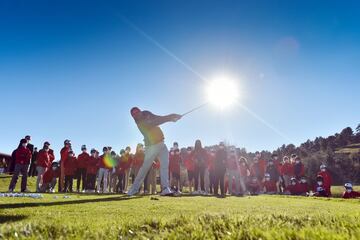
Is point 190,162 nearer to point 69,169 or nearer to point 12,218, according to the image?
point 69,169

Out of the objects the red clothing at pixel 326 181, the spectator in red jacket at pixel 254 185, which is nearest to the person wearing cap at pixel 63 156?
the spectator in red jacket at pixel 254 185

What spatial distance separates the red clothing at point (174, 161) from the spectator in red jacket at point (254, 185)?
660 centimetres

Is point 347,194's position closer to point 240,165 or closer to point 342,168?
point 240,165

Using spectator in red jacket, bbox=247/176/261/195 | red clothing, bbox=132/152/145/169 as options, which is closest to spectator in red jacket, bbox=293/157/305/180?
spectator in red jacket, bbox=247/176/261/195

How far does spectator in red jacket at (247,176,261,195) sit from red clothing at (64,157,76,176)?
1333 centimetres

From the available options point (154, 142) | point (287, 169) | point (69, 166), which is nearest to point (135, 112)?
point (154, 142)

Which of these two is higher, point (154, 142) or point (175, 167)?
point (175, 167)

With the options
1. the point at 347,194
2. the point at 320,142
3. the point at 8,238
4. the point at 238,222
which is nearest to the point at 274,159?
the point at 347,194

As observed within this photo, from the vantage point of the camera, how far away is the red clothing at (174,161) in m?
23.6

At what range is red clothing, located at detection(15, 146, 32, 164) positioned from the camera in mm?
17922

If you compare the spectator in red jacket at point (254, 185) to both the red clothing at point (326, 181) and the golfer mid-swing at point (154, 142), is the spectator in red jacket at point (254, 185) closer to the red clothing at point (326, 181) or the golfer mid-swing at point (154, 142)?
the red clothing at point (326, 181)

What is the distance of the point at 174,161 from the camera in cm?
2383

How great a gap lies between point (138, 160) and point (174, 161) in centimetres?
252

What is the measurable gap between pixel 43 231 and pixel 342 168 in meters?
125
